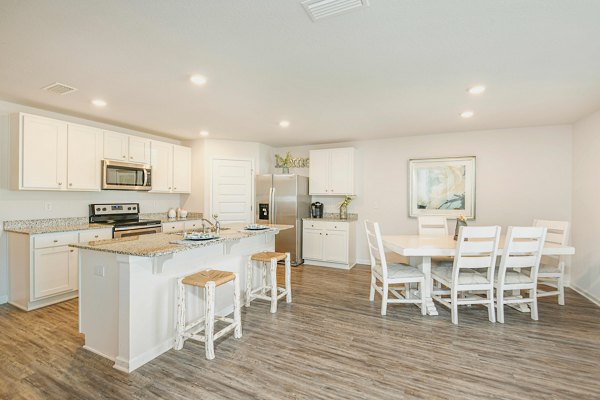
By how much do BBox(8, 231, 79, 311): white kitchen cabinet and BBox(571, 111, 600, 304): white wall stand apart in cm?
650

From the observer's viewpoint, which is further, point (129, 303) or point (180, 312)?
point (180, 312)

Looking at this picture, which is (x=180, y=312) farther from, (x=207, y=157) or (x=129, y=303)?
(x=207, y=157)

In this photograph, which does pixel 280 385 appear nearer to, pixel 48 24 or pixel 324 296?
pixel 324 296

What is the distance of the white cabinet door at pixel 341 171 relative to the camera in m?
5.46

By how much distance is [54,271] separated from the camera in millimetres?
3414

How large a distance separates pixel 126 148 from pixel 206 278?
3184mm

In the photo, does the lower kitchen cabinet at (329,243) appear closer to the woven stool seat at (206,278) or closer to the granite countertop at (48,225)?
the woven stool seat at (206,278)

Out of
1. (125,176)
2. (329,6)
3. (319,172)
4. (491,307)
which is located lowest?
(491,307)

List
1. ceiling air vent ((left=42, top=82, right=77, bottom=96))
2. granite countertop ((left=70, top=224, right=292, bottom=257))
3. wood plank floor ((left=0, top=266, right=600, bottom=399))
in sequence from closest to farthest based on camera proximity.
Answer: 1. wood plank floor ((left=0, top=266, right=600, bottom=399))
2. granite countertop ((left=70, top=224, right=292, bottom=257))
3. ceiling air vent ((left=42, top=82, right=77, bottom=96))

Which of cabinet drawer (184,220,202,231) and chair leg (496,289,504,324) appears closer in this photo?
chair leg (496,289,504,324)

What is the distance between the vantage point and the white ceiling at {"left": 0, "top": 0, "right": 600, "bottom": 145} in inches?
69.6

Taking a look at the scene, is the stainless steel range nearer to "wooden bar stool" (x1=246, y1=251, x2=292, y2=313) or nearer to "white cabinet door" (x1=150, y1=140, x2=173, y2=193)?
"white cabinet door" (x1=150, y1=140, x2=173, y2=193)

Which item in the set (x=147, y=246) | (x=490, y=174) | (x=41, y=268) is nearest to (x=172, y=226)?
(x=41, y=268)

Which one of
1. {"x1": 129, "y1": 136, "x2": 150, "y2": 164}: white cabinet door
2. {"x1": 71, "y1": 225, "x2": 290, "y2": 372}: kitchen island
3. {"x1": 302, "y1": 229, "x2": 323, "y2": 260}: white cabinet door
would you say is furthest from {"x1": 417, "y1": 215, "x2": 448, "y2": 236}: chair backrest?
{"x1": 129, "y1": 136, "x2": 150, "y2": 164}: white cabinet door
